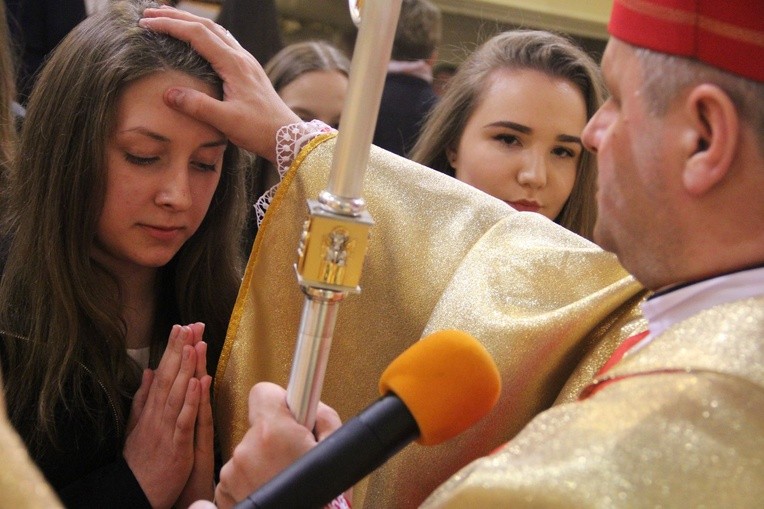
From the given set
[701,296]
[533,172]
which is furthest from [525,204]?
[701,296]

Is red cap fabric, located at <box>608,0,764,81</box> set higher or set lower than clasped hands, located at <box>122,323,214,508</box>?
higher

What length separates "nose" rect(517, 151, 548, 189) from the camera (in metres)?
2.29

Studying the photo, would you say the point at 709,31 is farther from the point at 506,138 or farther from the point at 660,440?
the point at 506,138

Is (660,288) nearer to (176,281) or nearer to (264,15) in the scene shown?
(176,281)

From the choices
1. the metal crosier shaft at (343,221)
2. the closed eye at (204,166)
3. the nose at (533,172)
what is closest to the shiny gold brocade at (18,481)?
the metal crosier shaft at (343,221)

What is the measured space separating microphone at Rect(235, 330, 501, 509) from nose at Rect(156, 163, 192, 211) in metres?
0.80

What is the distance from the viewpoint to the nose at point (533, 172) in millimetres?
2291

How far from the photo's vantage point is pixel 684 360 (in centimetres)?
102

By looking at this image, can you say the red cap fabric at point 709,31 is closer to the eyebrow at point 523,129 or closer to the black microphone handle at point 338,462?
the black microphone handle at point 338,462

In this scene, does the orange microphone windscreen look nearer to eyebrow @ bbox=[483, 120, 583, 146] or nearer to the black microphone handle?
the black microphone handle

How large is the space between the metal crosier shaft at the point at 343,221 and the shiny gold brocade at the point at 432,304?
0.46m

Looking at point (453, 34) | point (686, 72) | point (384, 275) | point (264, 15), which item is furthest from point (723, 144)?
point (453, 34)

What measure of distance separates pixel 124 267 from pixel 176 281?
0.34 ft

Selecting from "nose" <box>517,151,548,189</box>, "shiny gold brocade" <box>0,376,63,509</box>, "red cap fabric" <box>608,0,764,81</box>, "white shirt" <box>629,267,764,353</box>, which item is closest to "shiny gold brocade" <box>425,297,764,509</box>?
"white shirt" <box>629,267,764,353</box>
